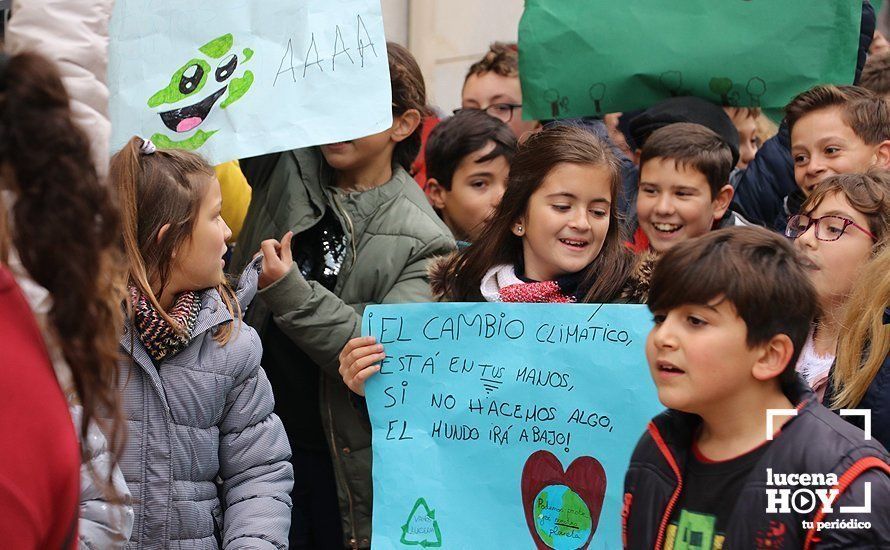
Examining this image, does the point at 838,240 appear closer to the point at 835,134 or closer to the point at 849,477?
the point at 835,134

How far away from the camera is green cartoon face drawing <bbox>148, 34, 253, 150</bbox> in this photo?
3.84 m

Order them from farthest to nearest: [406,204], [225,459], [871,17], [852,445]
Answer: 1. [871,17]
2. [406,204]
3. [225,459]
4. [852,445]

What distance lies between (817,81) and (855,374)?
5.70 feet

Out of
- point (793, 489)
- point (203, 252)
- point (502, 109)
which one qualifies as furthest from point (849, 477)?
point (502, 109)

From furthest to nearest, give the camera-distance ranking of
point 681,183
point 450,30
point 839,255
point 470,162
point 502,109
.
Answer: point 450,30
point 502,109
point 470,162
point 681,183
point 839,255

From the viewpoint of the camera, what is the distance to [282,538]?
10.6 feet

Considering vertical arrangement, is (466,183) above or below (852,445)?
above

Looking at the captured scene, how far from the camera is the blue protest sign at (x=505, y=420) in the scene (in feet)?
10.3

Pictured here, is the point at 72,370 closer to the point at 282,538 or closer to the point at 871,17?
the point at 282,538

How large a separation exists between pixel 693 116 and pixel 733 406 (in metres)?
2.17

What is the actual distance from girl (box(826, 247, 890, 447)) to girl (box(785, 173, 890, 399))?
199mm

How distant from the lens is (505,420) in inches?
129

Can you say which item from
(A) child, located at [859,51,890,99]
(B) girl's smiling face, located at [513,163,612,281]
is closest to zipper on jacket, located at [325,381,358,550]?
(B) girl's smiling face, located at [513,163,612,281]

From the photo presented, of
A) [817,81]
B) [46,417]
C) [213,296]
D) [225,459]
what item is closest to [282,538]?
[225,459]
